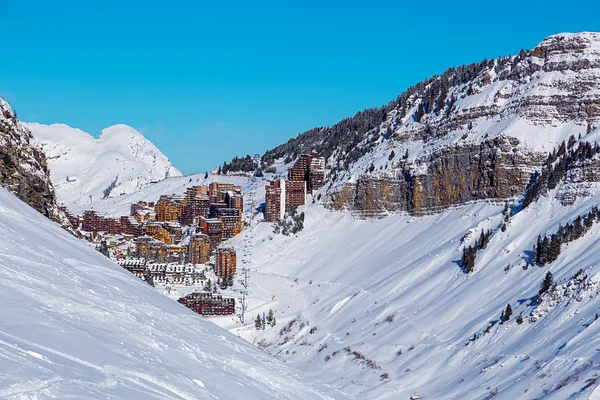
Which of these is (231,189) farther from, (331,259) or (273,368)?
(273,368)

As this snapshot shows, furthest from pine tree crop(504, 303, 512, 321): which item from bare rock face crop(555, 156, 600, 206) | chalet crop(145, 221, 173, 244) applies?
chalet crop(145, 221, 173, 244)

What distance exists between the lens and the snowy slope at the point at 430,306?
45.1 metres

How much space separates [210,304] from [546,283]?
50.8 m

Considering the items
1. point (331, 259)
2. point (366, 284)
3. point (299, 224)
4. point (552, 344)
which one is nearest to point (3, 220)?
point (552, 344)

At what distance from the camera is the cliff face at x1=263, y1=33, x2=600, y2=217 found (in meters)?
97.6

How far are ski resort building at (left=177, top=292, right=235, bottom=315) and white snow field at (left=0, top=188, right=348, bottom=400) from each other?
69117 mm

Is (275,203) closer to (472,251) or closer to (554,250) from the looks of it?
(472,251)

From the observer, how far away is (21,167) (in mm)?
41625

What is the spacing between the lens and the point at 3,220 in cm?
2142

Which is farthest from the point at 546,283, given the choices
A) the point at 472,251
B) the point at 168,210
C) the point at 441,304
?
the point at 168,210

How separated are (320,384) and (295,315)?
65.2 metres

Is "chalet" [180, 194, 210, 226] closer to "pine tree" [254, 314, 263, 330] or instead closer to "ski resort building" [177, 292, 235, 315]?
"ski resort building" [177, 292, 235, 315]

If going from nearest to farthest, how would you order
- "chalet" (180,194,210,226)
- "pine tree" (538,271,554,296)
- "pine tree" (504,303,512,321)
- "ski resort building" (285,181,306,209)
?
"pine tree" (504,303,512,321) < "pine tree" (538,271,554,296) < "ski resort building" (285,181,306,209) < "chalet" (180,194,210,226)

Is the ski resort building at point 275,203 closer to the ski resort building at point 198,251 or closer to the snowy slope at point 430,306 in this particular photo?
the snowy slope at point 430,306
